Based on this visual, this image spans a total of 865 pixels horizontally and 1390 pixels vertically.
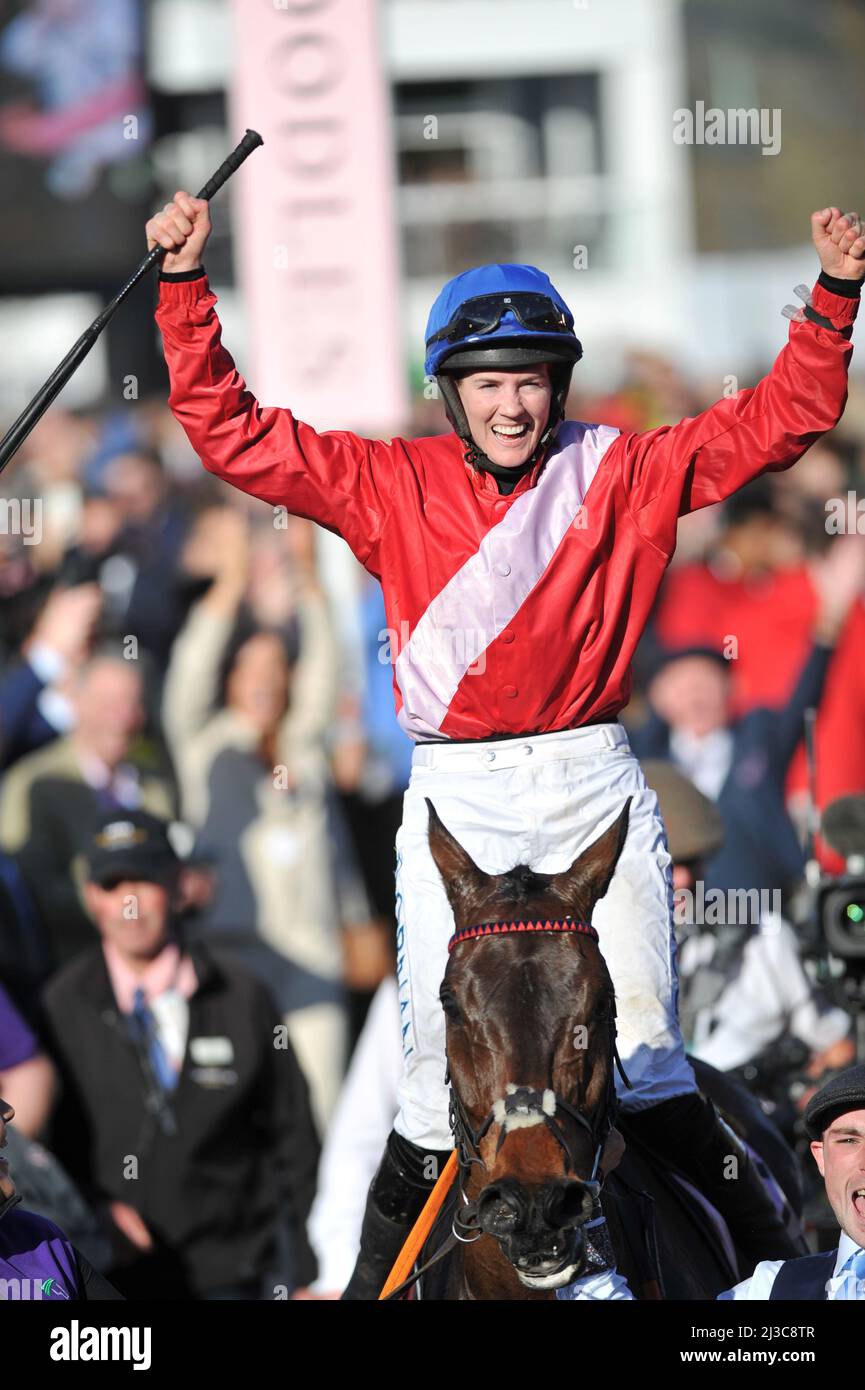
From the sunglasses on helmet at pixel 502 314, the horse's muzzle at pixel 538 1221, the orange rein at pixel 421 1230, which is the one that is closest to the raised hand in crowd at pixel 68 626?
the orange rein at pixel 421 1230

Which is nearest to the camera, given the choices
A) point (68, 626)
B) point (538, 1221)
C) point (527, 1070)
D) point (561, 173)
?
point (538, 1221)

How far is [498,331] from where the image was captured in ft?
13.5

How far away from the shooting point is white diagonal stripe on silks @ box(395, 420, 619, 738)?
419 cm

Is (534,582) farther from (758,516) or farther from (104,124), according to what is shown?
(104,124)

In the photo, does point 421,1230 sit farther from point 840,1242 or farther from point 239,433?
point 239,433

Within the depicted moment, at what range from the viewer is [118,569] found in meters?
10.1

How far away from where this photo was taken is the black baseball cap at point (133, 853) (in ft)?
21.9

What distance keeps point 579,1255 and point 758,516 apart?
27.9 feet

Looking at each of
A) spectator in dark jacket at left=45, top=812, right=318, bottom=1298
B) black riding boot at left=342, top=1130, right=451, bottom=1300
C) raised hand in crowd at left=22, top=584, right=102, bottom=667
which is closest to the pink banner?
raised hand in crowd at left=22, top=584, right=102, bottom=667

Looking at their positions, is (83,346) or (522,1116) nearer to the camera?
(522,1116)

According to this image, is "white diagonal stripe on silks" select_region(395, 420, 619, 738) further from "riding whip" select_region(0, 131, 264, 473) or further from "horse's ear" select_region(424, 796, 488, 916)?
"riding whip" select_region(0, 131, 264, 473)

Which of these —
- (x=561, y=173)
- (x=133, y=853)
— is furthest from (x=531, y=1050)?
(x=561, y=173)

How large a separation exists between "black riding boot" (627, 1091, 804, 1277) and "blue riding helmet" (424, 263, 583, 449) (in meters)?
1.44

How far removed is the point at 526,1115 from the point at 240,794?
16.7ft
